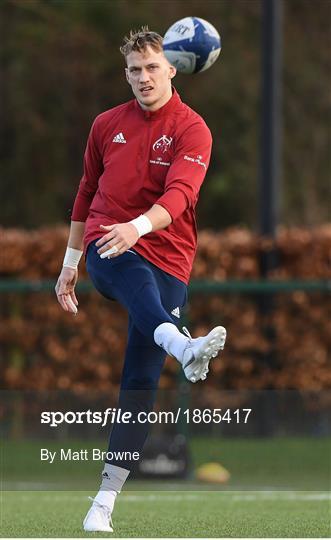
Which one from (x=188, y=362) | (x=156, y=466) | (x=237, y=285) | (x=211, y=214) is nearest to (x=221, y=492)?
(x=156, y=466)

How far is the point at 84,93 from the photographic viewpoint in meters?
18.4

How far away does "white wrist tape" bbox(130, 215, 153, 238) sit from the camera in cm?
575

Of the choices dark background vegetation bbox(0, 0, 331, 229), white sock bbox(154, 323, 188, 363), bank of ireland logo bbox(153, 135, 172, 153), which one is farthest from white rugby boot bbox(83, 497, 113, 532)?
dark background vegetation bbox(0, 0, 331, 229)

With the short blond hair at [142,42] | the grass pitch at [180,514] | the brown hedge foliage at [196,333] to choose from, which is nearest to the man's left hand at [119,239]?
the short blond hair at [142,42]

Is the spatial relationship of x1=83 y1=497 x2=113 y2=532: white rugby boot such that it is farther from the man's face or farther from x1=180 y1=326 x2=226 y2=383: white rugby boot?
the man's face

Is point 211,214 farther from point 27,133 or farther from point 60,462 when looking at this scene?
point 60,462

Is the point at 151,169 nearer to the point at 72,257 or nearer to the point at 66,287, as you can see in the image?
the point at 72,257

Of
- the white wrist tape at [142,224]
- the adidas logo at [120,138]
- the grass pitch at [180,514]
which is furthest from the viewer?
the grass pitch at [180,514]

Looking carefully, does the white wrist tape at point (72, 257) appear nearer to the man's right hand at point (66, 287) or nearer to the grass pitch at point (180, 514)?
the man's right hand at point (66, 287)

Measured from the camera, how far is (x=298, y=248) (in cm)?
1295

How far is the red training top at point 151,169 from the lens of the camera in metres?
6.20

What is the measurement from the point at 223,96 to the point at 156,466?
27.7 ft

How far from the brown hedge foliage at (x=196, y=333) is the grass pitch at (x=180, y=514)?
2.56 metres

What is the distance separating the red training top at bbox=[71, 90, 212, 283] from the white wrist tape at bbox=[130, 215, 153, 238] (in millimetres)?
301
